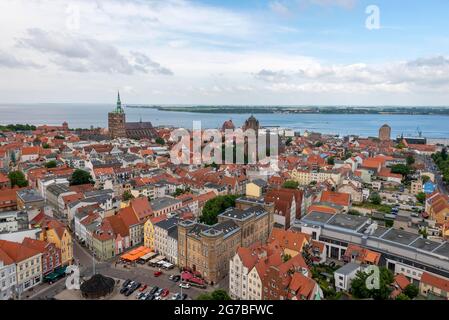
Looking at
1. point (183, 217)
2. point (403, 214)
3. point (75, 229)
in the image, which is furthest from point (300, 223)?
point (75, 229)

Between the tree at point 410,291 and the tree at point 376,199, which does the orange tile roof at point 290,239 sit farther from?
the tree at point 376,199

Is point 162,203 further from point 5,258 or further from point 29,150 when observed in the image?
point 29,150

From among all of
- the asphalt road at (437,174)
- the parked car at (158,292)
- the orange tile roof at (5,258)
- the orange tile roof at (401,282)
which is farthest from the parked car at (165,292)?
the asphalt road at (437,174)

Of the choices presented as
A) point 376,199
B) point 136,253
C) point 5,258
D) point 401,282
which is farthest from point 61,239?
point 376,199

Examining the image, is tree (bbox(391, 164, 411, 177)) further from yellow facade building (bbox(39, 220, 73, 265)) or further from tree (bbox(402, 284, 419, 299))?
yellow facade building (bbox(39, 220, 73, 265))

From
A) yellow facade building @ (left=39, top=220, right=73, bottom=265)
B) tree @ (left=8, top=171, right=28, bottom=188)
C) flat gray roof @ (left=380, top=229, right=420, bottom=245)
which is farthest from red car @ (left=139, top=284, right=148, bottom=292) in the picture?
tree @ (left=8, top=171, right=28, bottom=188)
